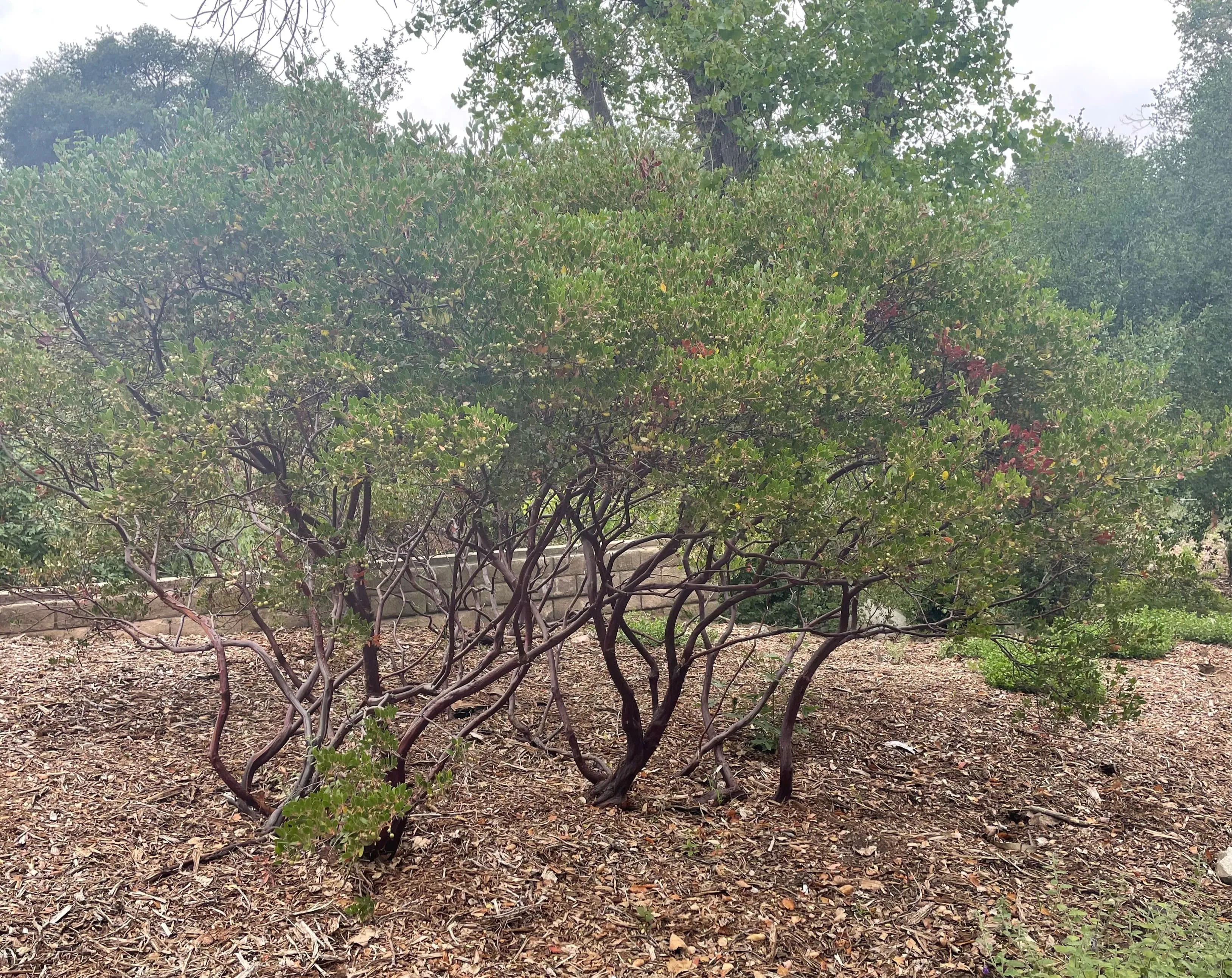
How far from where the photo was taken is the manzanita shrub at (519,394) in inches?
157

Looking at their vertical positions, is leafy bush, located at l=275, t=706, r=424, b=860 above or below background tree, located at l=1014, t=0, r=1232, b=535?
below

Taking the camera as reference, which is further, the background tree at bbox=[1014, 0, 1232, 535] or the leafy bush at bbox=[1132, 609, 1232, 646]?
the background tree at bbox=[1014, 0, 1232, 535]

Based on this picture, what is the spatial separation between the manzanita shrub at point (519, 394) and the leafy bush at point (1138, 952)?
1.41 m

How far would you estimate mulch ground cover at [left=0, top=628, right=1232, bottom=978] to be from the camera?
3.92 meters

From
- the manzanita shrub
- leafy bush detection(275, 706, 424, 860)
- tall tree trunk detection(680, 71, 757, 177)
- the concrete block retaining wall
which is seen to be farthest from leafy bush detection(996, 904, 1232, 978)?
tall tree trunk detection(680, 71, 757, 177)

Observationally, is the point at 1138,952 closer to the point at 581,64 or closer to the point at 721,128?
the point at 721,128

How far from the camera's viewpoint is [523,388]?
4.22 meters

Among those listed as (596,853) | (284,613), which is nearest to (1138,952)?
(596,853)

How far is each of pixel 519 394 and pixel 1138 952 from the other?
357 cm

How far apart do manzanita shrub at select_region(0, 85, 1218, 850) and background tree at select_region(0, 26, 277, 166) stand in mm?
30648

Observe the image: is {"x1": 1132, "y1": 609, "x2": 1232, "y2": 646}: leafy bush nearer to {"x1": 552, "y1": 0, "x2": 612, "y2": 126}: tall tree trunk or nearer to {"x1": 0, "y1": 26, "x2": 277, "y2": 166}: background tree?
{"x1": 552, "y1": 0, "x2": 612, "y2": 126}: tall tree trunk

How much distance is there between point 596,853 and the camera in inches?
185

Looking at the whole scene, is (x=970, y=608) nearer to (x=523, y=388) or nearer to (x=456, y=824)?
(x=523, y=388)

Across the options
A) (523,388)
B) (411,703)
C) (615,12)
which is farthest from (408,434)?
(615,12)
